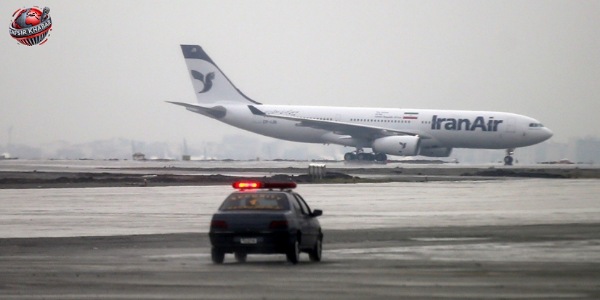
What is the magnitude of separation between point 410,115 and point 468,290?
79.0 meters

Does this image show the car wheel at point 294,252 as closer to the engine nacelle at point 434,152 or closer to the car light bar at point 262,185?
the car light bar at point 262,185

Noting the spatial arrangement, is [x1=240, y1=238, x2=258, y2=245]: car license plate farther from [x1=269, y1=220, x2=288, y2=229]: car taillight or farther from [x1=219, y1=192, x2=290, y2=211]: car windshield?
[x1=219, y1=192, x2=290, y2=211]: car windshield

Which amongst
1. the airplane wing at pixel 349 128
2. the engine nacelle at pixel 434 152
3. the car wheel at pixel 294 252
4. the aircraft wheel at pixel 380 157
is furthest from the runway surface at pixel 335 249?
the engine nacelle at pixel 434 152

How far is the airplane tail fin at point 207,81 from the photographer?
347 feet

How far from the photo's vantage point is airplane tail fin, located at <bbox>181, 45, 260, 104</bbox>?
347 feet

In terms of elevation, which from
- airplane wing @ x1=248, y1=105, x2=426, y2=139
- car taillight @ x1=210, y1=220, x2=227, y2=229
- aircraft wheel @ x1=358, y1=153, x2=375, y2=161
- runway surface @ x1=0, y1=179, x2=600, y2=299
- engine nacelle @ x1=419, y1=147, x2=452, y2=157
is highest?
airplane wing @ x1=248, y1=105, x2=426, y2=139

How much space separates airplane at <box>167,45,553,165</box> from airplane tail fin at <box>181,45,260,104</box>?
2069mm

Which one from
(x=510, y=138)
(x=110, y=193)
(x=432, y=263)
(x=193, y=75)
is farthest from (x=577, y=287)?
(x=193, y=75)

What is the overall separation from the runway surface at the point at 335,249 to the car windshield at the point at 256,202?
4.15ft

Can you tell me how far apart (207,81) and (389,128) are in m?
18.9

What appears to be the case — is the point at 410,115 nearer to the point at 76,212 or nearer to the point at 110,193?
the point at 110,193

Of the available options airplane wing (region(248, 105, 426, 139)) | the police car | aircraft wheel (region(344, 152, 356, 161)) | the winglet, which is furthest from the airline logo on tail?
the police car

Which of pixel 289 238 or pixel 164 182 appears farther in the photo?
pixel 164 182

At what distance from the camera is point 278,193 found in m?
25.9
